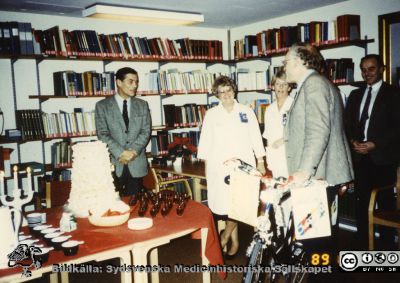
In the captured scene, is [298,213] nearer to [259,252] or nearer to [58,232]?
[259,252]

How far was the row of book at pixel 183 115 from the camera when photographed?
5.38 metres

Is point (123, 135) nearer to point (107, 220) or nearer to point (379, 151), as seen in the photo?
point (107, 220)

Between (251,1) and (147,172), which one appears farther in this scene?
(251,1)

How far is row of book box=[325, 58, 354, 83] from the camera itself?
14.5 feet

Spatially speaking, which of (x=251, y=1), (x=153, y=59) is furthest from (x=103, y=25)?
(x=251, y=1)

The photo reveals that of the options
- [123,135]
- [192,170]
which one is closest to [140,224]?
[123,135]

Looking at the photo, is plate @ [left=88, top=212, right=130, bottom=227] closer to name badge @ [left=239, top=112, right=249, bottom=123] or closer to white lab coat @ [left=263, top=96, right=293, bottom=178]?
name badge @ [left=239, top=112, right=249, bottom=123]

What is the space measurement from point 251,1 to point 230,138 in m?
2.05

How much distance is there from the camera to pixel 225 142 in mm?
3273

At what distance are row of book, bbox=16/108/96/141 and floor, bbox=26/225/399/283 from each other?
1785mm

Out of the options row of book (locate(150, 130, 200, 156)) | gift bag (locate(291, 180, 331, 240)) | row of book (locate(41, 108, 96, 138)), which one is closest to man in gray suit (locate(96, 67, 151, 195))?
row of book (locate(41, 108, 96, 138))

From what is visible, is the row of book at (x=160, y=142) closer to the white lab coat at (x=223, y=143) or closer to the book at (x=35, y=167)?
the book at (x=35, y=167)

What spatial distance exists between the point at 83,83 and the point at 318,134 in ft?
11.6

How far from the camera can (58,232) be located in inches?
76.5
